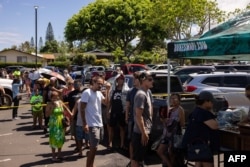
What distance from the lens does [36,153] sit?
364 inches

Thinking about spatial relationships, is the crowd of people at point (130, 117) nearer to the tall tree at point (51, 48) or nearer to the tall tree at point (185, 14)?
the tall tree at point (185, 14)

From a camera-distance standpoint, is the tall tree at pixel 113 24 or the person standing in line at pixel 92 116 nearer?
the person standing in line at pixel 92 116

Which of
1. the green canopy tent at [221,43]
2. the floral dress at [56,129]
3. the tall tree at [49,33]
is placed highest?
the tall tree at [49,33]

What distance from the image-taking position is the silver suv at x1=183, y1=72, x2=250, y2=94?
14152 millimetres

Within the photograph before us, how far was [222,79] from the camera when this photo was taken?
1438cm

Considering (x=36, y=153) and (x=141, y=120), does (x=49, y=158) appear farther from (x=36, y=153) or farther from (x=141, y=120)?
(x=141, y=120)

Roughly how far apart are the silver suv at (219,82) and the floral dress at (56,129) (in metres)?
6.76

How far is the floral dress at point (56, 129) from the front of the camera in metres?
8.32

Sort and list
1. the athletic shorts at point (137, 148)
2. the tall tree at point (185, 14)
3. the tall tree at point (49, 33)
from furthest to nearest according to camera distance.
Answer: the tall tree at point (49, 33)
the tall tree at point (185, 14)
the athletic shorts at point (137, 148)

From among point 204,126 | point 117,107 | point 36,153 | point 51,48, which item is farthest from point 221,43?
point 51,48

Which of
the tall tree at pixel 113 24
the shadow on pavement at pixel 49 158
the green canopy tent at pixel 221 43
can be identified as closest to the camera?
the green canopy tent at pixel 221 43

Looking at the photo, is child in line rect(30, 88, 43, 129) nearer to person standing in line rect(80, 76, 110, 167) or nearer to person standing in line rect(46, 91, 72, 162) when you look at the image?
person standing in line rect(46, 91, 72, 162)

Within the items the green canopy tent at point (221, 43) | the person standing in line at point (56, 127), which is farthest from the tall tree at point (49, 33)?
the green canopy tent at point (221, 43)

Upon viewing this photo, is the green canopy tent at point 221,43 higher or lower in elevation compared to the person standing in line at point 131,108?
higher
